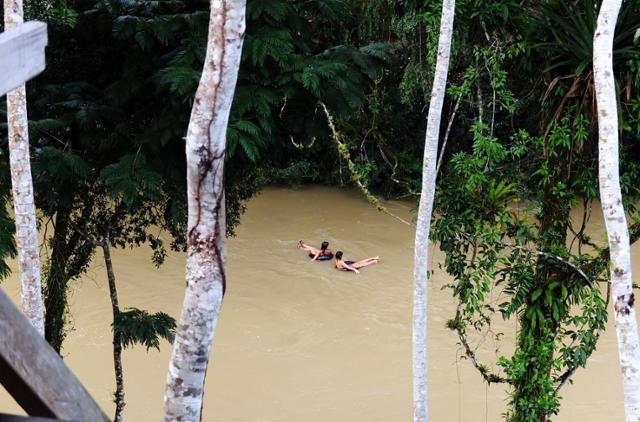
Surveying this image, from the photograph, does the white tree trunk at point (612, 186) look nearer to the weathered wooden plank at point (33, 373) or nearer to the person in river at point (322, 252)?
the weathered wooden plank at point (33, 373)

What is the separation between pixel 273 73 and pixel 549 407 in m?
2.43

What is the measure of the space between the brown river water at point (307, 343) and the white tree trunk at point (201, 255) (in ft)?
13.0

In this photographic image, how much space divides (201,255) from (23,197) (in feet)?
6.90

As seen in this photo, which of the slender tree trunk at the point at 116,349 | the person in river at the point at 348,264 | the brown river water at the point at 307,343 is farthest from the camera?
the person in river at the point at 348,264

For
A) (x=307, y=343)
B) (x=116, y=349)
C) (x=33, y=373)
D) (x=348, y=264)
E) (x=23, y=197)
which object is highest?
(x=33, y=373)

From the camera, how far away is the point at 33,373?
101 cm

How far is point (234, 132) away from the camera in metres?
4.39

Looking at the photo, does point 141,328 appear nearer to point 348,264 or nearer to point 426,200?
point 426,200

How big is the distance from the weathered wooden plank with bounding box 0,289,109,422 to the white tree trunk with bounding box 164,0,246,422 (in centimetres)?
103

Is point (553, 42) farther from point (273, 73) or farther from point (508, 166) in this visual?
point (273, 73)

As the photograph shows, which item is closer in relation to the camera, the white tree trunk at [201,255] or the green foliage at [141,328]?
the white tree trunk at [201,255]

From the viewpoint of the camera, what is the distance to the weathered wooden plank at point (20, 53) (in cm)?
97

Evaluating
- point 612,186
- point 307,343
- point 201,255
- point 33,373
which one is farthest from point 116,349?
point 33,373

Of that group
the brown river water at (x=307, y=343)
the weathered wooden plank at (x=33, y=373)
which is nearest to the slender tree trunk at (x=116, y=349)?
the brown river water at (x=307, y=343)
